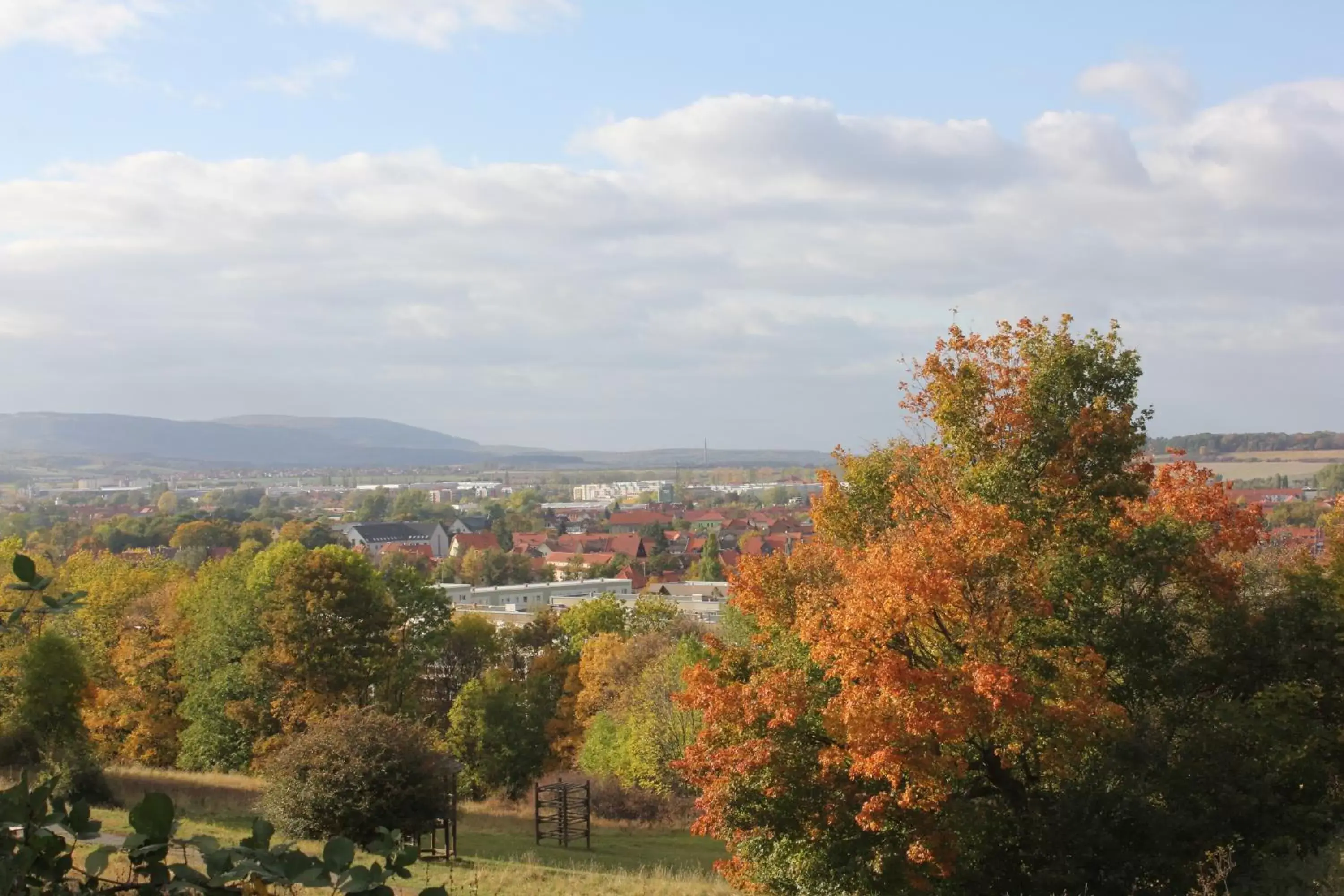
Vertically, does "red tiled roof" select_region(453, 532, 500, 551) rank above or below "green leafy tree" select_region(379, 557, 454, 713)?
below

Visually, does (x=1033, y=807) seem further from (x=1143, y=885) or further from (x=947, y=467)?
(x=947, y=467)

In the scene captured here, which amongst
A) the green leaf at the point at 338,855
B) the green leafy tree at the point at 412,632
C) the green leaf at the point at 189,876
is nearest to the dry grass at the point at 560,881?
the green leaf at the point at 189,876

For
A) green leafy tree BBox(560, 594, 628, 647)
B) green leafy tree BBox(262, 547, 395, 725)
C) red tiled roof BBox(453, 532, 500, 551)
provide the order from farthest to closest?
1. red tiled roof BBox(453, 532, 500, 551)
2. green leafy tree BBox(560, 594, 628, 647)
3. green leafy tree BBox(262, 547, 395, 725)

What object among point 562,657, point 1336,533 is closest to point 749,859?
point 1336,533

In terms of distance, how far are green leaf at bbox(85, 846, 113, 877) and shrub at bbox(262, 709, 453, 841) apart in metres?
17.4

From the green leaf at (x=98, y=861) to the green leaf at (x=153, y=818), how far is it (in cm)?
10

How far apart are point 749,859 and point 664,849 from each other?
9.02 meters

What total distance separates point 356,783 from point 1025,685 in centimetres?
1181

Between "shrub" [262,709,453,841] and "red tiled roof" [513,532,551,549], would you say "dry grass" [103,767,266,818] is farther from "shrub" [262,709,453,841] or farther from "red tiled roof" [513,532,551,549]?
"red tiled roof" [513,532,551,549]

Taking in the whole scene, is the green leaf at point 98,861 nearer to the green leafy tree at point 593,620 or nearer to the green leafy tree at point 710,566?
the green leafy tree at point 593,620

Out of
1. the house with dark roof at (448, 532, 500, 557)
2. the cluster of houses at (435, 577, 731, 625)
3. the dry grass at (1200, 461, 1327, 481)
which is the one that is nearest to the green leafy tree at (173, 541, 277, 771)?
the cluster of houses at (435, 577, 731, 625)

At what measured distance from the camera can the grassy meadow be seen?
16.1 metres

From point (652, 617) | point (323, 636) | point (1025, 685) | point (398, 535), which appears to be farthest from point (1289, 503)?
point (398, 535)

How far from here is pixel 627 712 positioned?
37688 mm
